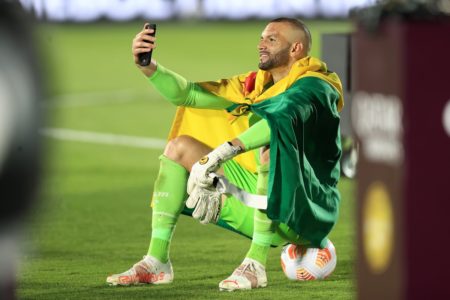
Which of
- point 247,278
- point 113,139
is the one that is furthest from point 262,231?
point 113,139

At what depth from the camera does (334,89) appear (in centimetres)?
685

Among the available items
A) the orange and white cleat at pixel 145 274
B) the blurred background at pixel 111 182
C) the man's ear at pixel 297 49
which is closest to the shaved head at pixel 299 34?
the man's ear at pixel 297 49

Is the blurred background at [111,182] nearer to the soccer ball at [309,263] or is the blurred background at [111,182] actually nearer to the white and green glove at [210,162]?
the soccer ball at [309,263]

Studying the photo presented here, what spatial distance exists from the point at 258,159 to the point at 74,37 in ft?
61.3

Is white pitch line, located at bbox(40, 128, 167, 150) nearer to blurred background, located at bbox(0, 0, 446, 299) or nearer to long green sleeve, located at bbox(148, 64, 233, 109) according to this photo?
blurred background, located at bbox(0, 0, 446, 299)

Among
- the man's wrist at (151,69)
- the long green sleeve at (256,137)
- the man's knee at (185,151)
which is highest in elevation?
the man's wrist at (151,69)

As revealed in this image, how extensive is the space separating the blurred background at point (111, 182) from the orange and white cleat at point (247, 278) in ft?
0.22

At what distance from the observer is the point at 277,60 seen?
23.0ft

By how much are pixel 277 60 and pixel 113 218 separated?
2.87 m

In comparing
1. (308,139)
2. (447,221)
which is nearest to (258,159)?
(308,139)

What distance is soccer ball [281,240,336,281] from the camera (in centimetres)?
699

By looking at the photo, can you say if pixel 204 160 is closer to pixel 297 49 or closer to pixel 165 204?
pixel 165 204

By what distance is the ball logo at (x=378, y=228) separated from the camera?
438 centimetres

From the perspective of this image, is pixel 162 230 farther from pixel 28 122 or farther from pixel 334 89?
pixel 28 122
